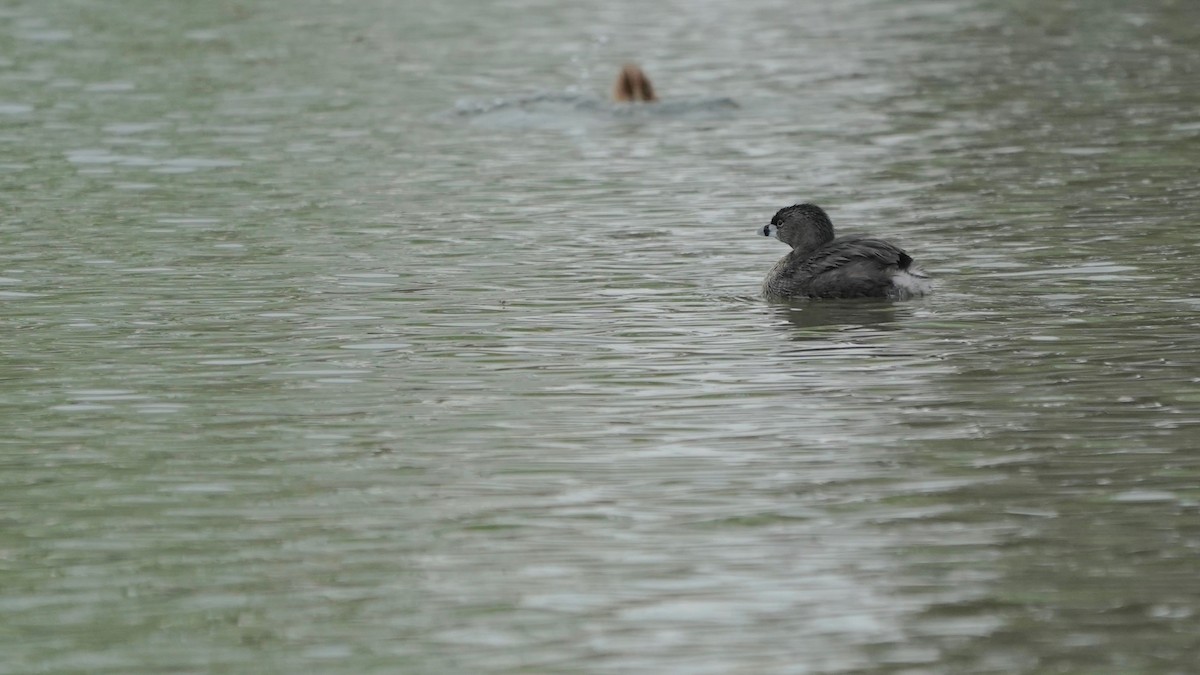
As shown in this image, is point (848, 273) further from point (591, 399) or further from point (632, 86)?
point (632, 86)

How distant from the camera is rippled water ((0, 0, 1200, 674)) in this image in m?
7.94

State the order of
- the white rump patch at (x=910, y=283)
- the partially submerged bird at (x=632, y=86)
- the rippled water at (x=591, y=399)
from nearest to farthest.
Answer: the rippled water at (x=591, y=399) → the white rump patch at (x=910, y=283) → the partially submerged bird at (x=632, y=86)

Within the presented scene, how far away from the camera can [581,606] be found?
8.05 meters

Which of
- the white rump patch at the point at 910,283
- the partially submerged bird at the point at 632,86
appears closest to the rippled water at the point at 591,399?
the white rump patch at the point at 910,283

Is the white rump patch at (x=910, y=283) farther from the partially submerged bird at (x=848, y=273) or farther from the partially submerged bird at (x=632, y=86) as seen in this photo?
the partially submerged bird at (x=632, y=86)

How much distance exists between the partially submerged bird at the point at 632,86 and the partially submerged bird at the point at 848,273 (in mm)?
12078

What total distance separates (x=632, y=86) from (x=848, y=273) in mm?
12750

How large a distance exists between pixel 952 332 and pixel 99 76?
21043 millimetres

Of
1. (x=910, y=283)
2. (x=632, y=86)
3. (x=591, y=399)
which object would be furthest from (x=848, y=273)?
(x=632, y=86)

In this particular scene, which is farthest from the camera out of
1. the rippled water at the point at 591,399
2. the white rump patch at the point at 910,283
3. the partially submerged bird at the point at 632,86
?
the partially submerged bird at the point at 632,86

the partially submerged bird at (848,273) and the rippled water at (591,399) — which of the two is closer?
the rippled water at (591,399)

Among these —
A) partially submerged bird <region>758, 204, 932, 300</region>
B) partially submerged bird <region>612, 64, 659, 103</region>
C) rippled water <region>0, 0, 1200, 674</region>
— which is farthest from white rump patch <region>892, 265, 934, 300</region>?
partially submerged bird <region>612, 64, 659, 103</region>

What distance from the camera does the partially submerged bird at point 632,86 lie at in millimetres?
27078

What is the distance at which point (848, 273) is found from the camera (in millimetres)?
14836
